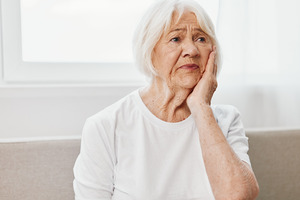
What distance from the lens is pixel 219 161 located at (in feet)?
4.09

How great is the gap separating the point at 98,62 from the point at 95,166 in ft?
2.49

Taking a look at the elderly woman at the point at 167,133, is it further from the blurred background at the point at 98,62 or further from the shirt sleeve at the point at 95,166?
the blurred background at the point at 98,62

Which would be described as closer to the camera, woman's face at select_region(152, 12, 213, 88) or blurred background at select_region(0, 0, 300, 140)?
woman's face at select_region(152, 12, 213, 88)

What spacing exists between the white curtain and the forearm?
554 millimetres

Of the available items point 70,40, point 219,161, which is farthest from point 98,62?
point 219,161

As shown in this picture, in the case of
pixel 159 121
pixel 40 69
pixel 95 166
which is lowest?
pixel 95 166

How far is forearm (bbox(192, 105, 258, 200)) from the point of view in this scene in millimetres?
1217

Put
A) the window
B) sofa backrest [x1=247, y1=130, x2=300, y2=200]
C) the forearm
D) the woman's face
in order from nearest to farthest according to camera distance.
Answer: the forearm
the woman's face
sofa backrest [x1=247, y1=130, x2=300, y2=200]
the window

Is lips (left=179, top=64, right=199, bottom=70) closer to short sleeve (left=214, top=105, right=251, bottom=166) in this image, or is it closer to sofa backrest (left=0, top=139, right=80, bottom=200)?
short sleeve (left=214, top=105, right=251, bottom=166)

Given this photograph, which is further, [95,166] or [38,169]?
[38,169]

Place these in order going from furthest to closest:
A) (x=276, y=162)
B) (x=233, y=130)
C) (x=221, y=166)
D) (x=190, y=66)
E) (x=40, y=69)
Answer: (x=40, y=69), (x=276, y=162), (x=233, y=130), (x=190, y=66), (x=221, y=166)

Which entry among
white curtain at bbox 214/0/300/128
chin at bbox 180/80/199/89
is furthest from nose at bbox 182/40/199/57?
white curtain at bbox 214/0/300/128

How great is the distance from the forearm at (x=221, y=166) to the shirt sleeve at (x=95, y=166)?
335mm

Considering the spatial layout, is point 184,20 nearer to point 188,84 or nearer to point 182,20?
point 182,20
